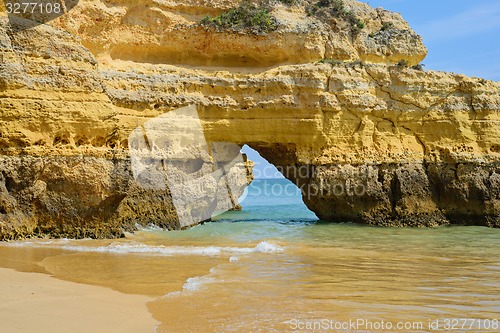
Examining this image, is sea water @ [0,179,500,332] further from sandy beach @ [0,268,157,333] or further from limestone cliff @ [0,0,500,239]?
limestone cliff @ [0,0,500,239]

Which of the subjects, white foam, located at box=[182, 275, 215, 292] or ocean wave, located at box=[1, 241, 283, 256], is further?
ocean wave, located at box=[1, 241, 283, 256]

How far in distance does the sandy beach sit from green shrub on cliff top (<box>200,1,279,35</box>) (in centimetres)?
1144

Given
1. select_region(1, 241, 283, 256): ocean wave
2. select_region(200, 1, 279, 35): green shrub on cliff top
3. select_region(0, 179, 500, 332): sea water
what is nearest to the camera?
select_region(0, 179, 500, 332): sea water

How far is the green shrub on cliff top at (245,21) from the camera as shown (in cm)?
1631

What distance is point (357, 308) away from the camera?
18.2ft

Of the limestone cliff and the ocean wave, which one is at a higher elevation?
the limestone cliff

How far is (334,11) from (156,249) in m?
11.1

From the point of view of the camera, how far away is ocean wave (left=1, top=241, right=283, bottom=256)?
9.55 m

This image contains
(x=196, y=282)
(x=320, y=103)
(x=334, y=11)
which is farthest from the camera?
(x=334, y=11)

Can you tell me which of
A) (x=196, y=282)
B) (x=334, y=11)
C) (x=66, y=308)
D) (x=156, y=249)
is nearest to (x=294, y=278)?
(x=196, y=282)

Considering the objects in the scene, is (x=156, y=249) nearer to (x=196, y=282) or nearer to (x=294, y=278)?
(x=196, y=282)

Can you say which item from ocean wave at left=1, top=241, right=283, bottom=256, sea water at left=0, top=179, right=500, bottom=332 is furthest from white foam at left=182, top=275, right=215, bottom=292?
ocean wave at left=1, top=241, right=283, bottom=256

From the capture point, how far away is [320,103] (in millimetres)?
16062

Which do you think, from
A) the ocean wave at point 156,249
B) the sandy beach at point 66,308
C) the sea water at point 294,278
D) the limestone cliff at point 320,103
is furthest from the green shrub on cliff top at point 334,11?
the sandy beach at point 66,308
